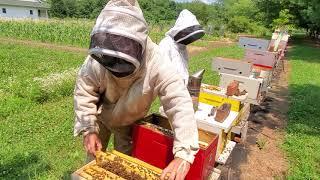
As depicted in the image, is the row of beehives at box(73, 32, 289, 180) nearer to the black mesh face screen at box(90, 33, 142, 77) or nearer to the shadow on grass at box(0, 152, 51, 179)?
the black mesh face screen at box(90, 33, 142, 77)

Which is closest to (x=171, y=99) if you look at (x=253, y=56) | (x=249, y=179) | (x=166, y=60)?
(x=166, y=60)

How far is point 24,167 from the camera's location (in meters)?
4.22

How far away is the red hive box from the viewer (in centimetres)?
212

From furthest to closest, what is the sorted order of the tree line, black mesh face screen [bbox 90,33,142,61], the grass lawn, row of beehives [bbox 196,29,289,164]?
the tree line < the grass lawn < row of beehives [bbox 196,29,289,164] < black mesh face screen [bbox 90,33,142,61]

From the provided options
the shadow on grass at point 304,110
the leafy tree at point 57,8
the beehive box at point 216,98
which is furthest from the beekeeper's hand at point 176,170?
the leafy tree at point 57,8

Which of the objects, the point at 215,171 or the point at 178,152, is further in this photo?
the point at 215,171

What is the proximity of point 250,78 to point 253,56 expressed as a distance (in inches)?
76.3

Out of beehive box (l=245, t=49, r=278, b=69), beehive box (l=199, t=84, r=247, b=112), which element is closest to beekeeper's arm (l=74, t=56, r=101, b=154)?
beehive box (l=199, t=84, r=247, b=112)

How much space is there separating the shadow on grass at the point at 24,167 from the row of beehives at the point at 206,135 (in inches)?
85.1

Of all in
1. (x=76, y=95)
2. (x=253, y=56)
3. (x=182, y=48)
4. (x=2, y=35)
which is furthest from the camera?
(x=2, y=35)

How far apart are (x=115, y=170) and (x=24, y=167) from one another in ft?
→ 8.95

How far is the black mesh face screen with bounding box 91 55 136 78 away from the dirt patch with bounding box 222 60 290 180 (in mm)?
3154

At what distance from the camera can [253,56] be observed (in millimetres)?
7609

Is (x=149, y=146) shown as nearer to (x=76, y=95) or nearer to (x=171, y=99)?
(x=171, y=99)
